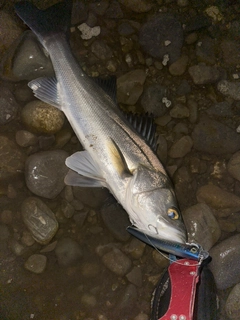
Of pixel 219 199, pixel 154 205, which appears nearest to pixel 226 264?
pixel 219 199

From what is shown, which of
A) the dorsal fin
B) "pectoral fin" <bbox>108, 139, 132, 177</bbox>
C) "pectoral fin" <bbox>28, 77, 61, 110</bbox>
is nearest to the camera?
"pectoral fin" <bbox>108, 139, 132, 177</bbox>

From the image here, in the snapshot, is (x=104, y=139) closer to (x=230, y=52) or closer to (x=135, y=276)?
(x=135, y=276)

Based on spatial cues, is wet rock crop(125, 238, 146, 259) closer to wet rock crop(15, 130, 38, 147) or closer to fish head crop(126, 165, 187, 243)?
fish head crop(126, 165, 187, 243)

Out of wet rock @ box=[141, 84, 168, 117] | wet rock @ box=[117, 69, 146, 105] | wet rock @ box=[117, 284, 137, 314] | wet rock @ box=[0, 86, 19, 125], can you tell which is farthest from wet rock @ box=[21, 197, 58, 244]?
wet rock @ box=[141, 84, 168, 117]

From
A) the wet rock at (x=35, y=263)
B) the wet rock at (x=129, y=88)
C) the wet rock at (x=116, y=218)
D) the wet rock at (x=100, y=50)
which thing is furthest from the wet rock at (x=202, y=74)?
the wet rock at (x=35, y=263)

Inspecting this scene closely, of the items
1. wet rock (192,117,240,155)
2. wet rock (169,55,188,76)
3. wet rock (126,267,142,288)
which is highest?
wet rock (169,55,188,76)

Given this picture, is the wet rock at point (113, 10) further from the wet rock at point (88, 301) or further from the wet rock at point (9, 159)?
the wet rock at point (88, 301)
